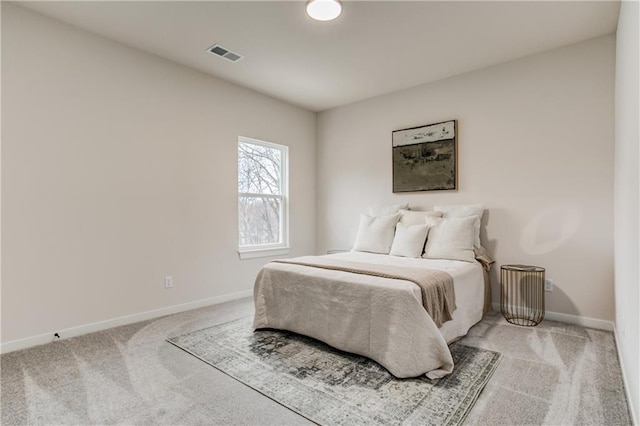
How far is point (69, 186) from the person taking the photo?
2740 mm

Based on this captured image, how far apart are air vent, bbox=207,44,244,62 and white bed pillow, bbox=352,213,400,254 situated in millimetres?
2273

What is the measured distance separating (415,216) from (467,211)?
0.54 metres

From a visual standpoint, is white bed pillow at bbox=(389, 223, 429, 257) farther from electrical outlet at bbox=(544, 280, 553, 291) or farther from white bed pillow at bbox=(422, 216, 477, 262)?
electrical outlet at bbox=(544, 280, 553, 291)

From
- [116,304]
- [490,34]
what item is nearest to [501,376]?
[490,34]

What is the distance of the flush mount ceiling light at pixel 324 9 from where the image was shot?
7.95 ft

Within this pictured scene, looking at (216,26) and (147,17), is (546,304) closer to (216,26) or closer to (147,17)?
(216,26)

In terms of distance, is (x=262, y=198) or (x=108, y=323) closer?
(x=108, y=323)

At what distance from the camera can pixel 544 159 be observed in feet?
10.5

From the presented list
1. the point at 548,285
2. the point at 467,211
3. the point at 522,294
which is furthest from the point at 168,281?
the point at 548,285

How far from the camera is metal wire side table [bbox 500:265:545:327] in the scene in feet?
10.2

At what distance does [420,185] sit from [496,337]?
1.91 meters

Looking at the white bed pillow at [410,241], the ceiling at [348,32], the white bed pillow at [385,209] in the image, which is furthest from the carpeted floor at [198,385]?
the ceiling at [348,32]

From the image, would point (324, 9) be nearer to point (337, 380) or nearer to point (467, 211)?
Answer: point (467, 211)

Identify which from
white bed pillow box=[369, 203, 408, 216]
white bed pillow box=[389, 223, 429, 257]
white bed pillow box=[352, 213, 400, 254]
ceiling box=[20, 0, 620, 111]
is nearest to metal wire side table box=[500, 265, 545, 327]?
white bed pillow box=[389, 223, 429, 257]
